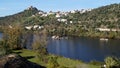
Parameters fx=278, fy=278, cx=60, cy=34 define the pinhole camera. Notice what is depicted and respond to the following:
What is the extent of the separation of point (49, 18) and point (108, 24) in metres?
61.9

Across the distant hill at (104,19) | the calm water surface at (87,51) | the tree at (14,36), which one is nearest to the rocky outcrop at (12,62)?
the tree at (14,36)

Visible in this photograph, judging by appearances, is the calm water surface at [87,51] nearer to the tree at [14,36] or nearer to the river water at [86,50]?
the river water at [86,50]

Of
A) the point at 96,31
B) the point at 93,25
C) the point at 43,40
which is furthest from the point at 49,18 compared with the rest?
the point at 43,40

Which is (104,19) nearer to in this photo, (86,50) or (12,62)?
(86,50)

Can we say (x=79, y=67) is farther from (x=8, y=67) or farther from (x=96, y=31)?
(x=96, y=31)

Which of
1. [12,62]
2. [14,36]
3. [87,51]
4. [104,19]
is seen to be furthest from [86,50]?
[104,19]

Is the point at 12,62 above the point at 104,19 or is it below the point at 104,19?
below

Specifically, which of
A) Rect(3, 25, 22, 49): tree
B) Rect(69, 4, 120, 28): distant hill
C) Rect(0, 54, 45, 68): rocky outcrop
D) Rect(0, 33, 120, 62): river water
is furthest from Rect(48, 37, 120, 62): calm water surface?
Rect(69, 4, 120, 28): distant hill

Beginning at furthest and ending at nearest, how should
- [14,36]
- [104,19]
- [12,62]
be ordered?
[104,19] → [14,36] → [12,62]

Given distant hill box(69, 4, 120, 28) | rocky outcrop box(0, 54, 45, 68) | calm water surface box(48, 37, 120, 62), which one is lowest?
calm water surface box(48, 37, 120, 62)

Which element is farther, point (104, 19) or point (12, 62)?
point (104, 19)

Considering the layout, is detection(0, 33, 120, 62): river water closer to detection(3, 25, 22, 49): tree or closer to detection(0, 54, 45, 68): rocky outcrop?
detection(3, 25, 22, 49): tree

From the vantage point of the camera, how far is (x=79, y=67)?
3053 centimetres

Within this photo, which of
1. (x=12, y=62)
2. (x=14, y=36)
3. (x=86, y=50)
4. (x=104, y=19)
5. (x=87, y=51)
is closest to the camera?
(x=12, y=62)
